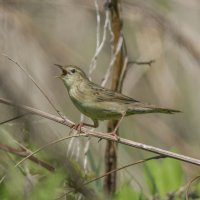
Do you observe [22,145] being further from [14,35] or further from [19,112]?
[14,35]

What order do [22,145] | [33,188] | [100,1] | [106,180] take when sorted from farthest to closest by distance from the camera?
[100,1] → [106,180] → [22,145] → [33,188]

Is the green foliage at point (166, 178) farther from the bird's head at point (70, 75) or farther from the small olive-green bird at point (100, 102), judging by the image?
the bird's head at point (70, 75)

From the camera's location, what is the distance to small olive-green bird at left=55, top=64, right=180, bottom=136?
15.5ft

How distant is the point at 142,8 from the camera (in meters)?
6.20

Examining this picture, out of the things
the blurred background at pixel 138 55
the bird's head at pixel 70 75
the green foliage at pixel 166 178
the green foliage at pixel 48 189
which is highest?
the blurred background at pixel 138 55

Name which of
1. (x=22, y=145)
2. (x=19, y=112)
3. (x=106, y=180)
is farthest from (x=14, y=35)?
(x=19, y=112)

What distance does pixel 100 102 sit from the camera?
15.9ft

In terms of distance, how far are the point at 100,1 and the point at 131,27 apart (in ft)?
2.18

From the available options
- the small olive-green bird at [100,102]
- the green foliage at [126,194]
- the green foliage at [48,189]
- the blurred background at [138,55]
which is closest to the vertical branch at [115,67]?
the small olive-green bird at [100,102]

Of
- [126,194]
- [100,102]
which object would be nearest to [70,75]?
[100,102]

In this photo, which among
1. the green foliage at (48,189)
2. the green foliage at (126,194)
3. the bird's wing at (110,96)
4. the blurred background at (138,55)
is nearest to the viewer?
the green foliage at (48,189)

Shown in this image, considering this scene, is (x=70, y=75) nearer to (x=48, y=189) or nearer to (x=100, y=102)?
(x=100, y=102)

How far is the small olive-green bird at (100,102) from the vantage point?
4.72m

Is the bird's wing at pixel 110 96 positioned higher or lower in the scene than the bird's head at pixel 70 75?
lower
